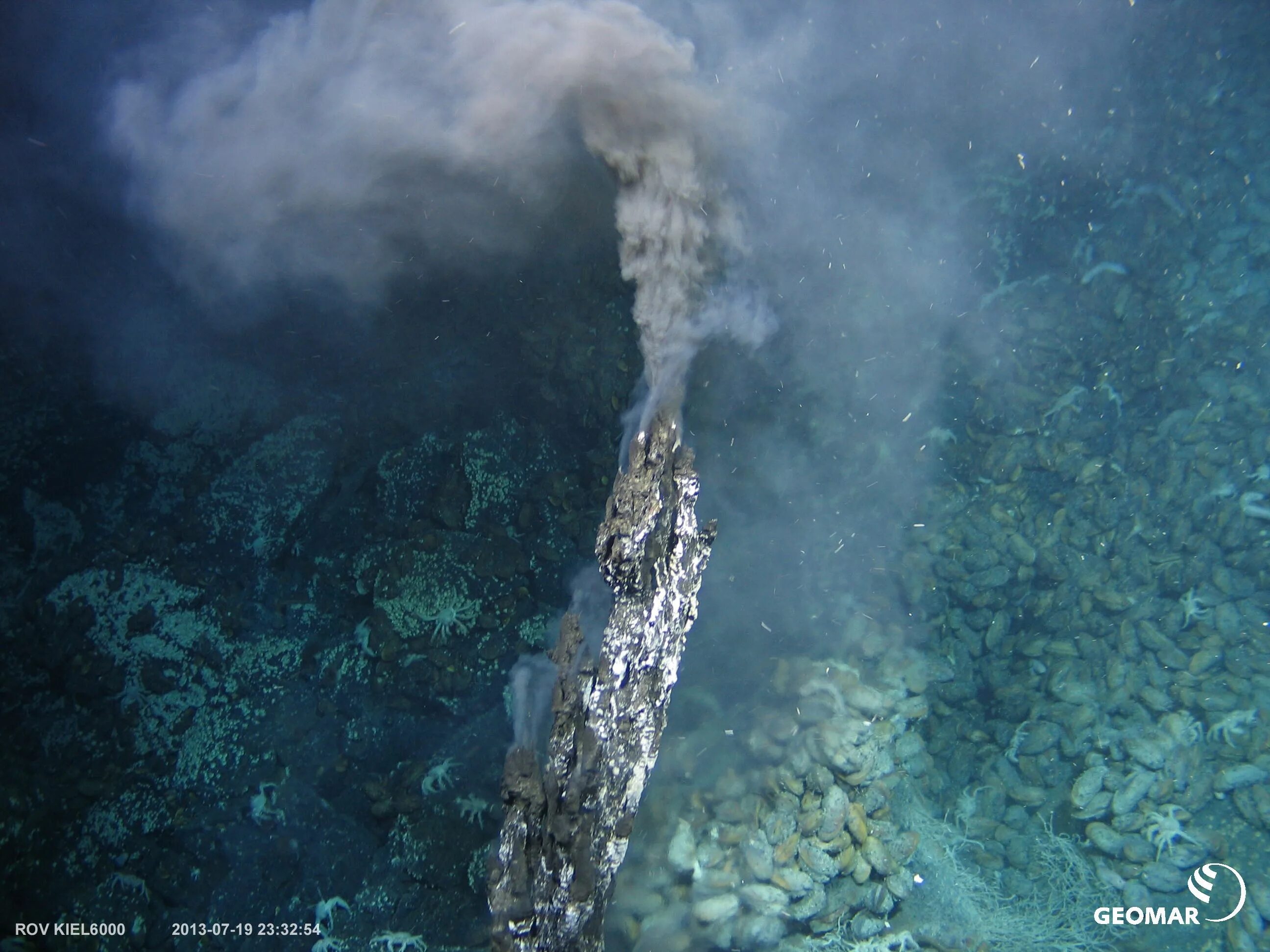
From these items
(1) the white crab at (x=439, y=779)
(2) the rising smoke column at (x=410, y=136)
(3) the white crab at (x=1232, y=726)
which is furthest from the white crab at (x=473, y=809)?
(3) the white crab at (x=1232, y=726)

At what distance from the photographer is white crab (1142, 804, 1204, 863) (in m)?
4.29

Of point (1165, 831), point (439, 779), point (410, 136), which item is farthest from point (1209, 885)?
point (410, 136)

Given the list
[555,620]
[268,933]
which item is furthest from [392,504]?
[268,933]

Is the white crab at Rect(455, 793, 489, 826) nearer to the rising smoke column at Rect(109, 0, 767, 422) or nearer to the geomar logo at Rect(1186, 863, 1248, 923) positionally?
the rising smoke column at Rect(109, 0, 767, 422)

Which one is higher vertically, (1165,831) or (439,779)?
(1165,831)

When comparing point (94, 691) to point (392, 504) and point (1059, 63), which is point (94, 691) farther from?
point (1059, 63)

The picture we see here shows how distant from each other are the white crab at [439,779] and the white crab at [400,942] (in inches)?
28.9

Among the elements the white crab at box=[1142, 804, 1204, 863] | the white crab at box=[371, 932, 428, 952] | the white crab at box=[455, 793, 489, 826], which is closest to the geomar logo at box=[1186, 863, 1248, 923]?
the white crab at box=[1142, 804, 1204, 863]

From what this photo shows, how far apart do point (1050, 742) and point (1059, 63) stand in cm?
630

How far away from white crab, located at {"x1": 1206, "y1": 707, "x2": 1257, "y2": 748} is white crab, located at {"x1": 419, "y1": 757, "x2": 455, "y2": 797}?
5.86 metres

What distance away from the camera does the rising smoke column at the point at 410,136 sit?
3.29 meters

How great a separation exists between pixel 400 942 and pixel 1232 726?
20.8 feet

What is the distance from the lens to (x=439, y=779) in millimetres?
3818

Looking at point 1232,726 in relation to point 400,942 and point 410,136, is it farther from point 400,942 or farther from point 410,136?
point 410,136
